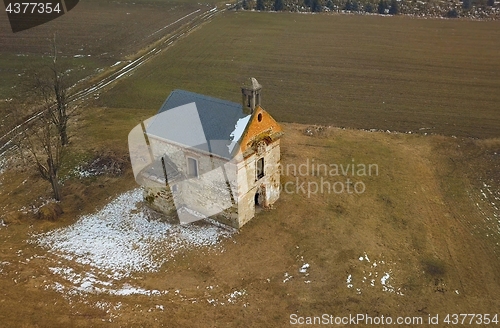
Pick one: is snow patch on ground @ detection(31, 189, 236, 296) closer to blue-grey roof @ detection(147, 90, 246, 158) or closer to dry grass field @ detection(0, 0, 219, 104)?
blue-grey roof @ detection(147, 90, 246, 158)

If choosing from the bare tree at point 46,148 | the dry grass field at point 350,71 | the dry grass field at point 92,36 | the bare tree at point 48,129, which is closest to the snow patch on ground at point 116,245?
the bare tree at point 46,148

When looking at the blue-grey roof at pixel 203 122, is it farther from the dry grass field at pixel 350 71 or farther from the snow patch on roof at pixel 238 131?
the dry grass field at pixel 350 71

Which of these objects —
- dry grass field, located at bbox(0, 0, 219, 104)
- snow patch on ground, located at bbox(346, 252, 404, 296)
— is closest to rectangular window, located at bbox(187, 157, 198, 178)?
snow patch on ground, located at bbox(346, 252, 404, 296)

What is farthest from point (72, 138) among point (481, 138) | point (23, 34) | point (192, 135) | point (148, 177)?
point (23, 34)

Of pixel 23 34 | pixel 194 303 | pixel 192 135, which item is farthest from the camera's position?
pixel 23 34

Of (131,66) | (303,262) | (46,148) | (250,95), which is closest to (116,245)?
(46,148)

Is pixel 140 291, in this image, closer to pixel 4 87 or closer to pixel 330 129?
pixel 330 129

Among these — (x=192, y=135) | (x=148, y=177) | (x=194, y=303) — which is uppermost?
(x=192, y=135)
